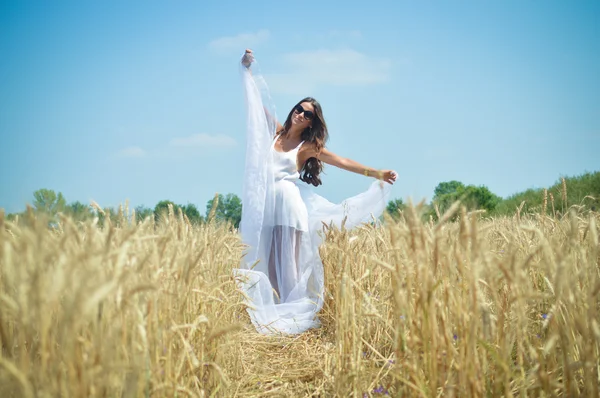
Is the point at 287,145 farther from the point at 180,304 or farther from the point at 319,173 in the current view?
the point at 180,304

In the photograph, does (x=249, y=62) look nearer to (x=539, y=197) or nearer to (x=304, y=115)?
(x=304, y=115)

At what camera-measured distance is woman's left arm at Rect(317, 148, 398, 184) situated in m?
3.99

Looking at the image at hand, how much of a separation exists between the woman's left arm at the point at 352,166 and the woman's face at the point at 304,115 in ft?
1.13

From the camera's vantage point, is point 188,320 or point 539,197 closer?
point 188,320

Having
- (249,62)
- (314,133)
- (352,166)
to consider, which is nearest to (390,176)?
(352,166)

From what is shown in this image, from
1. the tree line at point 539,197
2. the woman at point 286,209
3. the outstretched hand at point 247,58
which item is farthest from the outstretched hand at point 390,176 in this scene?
the tree line at point 539,197

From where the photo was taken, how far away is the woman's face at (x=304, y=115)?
14.6 feet

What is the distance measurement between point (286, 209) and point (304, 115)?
1.02 metres

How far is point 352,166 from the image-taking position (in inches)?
170

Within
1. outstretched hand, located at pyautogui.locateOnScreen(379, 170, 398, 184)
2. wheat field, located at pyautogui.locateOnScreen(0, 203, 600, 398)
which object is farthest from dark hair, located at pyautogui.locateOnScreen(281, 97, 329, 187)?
wheat field, located at pyautogui.locateOnScreen(0, 203, 600, 398)

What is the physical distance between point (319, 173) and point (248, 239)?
1.23 m

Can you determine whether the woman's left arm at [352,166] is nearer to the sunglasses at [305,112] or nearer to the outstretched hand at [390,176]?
the outstretched hand at [390,176]

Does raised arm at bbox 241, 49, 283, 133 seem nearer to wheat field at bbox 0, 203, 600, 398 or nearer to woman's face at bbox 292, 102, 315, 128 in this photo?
woman's face at bbox 292, 102, 315, 128

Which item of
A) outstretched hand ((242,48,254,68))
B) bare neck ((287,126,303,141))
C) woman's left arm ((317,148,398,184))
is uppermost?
outstretched hand ((242,48,254,68))
